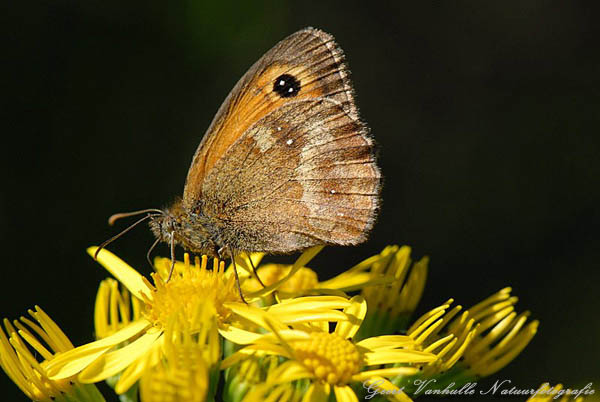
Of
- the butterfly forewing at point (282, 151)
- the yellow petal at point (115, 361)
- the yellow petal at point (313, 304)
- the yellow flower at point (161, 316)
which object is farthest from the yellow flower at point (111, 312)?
the yellow petal at point (313, 304)

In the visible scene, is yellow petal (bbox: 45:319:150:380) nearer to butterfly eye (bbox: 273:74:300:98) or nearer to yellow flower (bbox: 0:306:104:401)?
yellow flower (bbox: 0:306:104:401)

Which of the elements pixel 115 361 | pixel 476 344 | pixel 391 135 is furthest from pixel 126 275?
pixel 391 135

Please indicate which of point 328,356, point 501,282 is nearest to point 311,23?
point 501,282

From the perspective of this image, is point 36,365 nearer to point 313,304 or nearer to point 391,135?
point 313,304

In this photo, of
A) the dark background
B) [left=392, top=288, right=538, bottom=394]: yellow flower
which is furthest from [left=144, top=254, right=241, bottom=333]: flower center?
the dark background

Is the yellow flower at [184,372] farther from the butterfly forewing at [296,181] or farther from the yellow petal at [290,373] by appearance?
the butterfly forewing at [296,181]

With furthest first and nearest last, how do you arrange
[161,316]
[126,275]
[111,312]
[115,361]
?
[126,275]
[111,312]
[161,316]
[115,361]
